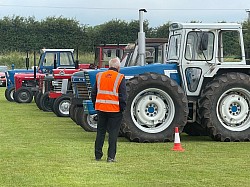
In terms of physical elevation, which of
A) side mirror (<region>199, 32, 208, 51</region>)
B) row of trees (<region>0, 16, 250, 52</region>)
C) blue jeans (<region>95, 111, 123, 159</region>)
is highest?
row of trees (<region>0, 16, 250, 52</region>)

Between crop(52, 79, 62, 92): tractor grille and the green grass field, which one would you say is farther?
crop(52, 79, 62, 92): tractor grille

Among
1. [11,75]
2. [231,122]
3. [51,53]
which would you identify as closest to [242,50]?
[231,122]

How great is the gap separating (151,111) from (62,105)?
728 cm

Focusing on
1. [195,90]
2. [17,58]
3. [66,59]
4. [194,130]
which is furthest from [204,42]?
[17,58]

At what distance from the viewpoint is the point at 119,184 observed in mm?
9555

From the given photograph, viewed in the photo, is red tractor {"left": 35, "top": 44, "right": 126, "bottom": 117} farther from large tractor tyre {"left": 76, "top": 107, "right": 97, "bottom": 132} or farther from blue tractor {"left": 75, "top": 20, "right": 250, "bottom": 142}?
blue tractor {"left": 75, "top": 20, "right": 250, "bottom": 142}

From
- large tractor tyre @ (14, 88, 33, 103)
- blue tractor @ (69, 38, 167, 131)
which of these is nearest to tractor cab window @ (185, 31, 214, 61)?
blue tractor @ (69, 38, 167, 131)

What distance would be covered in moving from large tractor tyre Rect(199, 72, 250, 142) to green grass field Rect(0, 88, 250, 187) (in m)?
0.31

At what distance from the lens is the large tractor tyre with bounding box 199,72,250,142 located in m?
14.4

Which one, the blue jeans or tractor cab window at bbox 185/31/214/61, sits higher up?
tractor cab window at bbox 185/31/214/61

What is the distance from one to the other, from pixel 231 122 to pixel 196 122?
2.69 ft

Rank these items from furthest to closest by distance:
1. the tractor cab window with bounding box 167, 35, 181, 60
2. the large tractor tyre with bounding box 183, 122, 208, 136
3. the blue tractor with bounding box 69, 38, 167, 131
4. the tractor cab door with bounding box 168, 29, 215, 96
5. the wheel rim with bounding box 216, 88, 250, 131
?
1. the blue tractor with bounding box 69, 38, 167, 131
2. the large tractor tyre with bounding box 183, 122, 208, 136
3. the tractor cab window with bounding box 167, 35, 181, 60
4. the tractor cab door with bounding box 168, 29, 215, 96
5. the wheel rim with bounding box 216, 88, 250, 131

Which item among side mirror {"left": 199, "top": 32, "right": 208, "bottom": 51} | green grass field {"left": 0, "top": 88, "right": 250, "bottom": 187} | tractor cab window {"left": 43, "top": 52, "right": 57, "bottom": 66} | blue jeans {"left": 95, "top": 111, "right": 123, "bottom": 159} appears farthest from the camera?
tractor cab window {"left": 43, "top": 52, "right": 57, "bottom": 66}

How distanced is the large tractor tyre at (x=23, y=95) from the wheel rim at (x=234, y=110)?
15.3 meters
